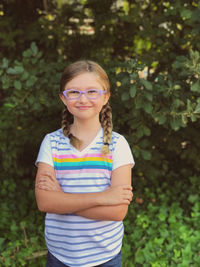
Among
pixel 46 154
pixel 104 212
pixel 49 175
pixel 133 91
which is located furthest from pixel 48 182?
pixel 133 91

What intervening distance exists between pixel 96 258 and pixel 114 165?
46cm

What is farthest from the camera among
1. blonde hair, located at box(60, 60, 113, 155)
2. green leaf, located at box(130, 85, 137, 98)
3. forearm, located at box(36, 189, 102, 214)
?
green leaf, located at box(130, 85, 137, 98)

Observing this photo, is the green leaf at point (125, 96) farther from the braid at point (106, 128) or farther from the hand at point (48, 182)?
the hand at point (48, 182)

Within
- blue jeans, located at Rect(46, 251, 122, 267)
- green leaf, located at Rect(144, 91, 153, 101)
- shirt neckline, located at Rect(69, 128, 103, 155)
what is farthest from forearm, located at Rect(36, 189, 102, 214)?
green leaf, located at Rect(144, 91, 153, 101)

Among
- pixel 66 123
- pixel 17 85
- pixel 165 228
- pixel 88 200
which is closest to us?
pixel 88 200

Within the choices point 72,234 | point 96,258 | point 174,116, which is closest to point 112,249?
point 96,258

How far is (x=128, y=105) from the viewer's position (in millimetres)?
2523

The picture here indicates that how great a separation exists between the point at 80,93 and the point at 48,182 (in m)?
0.45

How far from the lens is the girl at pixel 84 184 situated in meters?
1.55

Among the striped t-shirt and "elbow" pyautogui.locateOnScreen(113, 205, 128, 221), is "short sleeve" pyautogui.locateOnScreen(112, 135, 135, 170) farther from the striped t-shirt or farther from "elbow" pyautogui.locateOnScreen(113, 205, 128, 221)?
"elbow" pyautogui.locateOnScreen(113, 205, 128, 221)

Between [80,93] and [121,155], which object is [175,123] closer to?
[121,155]

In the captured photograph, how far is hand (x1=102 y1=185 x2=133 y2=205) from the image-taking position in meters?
1.53

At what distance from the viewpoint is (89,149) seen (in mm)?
1646

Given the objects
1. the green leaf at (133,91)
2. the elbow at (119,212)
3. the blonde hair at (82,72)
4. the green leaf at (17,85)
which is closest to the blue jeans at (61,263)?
the elbow at (119,212)
